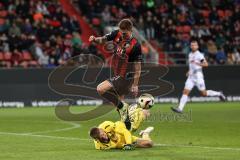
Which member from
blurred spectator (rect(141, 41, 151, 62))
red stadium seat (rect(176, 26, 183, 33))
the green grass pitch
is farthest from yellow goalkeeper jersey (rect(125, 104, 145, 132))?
red stadium seat (rect(176, 26, 183, 33))

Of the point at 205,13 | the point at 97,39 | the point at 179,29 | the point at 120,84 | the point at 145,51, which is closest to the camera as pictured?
the point at 97,39

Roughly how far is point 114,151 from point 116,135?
0.97 ft

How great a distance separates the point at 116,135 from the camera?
12.6 m

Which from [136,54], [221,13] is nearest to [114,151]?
[136,54]

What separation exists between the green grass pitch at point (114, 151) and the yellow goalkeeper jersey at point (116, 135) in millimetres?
233

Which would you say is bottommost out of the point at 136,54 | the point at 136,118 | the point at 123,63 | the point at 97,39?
the point at 136,118

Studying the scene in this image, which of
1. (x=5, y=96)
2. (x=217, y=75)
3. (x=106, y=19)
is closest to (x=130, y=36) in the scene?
(x=5, y=96)

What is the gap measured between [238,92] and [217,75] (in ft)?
3.92

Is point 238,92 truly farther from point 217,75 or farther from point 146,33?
point 146,33

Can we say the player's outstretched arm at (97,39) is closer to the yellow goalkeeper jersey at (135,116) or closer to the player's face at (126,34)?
the player's face at (126,34)

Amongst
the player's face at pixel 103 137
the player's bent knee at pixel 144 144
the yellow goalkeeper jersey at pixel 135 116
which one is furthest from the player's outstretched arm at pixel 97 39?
the player's face at pixel 103 137

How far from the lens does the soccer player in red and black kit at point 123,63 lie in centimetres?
1447

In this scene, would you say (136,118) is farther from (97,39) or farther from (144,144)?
(97,39)

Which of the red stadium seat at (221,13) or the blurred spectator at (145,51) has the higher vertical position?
the red stadium seat at (221,13)
